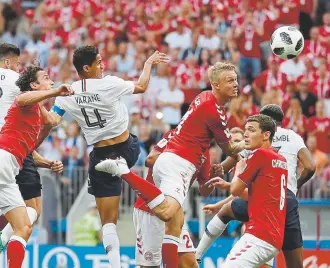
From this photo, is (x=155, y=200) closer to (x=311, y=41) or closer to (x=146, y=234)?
(x=146, y=234)

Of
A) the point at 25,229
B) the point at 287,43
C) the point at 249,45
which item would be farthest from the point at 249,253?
the point at 249,45

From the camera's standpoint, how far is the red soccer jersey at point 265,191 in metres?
10.5

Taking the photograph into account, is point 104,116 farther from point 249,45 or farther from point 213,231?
point 249,45

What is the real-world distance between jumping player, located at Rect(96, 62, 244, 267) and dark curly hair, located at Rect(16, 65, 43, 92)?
3.90 feet

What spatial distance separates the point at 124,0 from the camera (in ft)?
79.6

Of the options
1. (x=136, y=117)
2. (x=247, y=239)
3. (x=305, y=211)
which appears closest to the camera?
(x=247, y=239)

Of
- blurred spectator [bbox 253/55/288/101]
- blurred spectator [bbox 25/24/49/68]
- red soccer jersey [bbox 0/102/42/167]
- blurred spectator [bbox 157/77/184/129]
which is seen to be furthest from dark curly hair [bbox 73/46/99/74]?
blurred spectator [bbox 25/24/49/68]

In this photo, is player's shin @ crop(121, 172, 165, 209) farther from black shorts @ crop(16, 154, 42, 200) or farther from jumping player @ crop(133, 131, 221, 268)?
black shorts @ crop(16, 154, 42, 200)

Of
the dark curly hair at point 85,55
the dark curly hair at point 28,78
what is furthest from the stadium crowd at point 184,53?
the dark curly hair at point 28,78

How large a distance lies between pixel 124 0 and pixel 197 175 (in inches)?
506

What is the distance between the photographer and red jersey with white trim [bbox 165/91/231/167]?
11359mm

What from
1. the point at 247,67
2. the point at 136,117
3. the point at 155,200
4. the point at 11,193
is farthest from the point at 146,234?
the point at 247,67

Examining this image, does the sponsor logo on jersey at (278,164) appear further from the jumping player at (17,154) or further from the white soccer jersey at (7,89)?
the white soccer jersey at (7,89)

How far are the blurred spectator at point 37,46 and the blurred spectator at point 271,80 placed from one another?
5.41m
